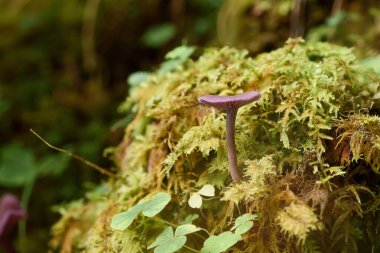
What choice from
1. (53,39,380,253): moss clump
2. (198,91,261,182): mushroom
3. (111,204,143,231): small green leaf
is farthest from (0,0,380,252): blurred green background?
(198,91,261,182): mushroom

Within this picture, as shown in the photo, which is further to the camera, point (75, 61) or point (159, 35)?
point (75, 61)

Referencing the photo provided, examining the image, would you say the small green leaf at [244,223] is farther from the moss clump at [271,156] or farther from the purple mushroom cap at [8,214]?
the purple mushroom cap at [8,214]

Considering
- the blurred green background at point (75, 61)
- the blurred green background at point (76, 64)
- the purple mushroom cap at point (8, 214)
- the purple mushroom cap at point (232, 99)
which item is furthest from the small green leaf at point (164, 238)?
the blurred green background at point (75, 61)

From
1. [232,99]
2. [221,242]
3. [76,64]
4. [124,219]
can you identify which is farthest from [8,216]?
[76,64]

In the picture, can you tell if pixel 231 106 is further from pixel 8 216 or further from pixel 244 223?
pixel 8 216

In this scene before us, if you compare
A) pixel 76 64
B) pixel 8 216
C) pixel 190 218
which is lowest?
pixel 8 216

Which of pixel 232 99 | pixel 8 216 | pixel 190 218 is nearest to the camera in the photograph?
pixel 232 99
